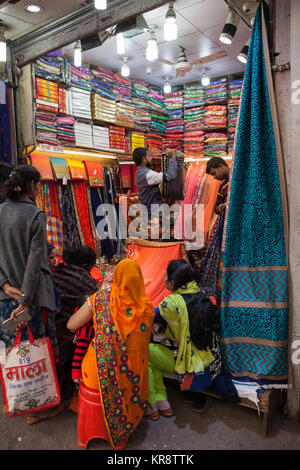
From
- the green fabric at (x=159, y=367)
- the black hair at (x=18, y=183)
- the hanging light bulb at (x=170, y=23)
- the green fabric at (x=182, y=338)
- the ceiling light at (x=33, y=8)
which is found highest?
the ceiling light at (x=33, y=8)

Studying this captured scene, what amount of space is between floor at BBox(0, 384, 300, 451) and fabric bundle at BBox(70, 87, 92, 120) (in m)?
3.75

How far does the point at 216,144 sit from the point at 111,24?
2.97 meters

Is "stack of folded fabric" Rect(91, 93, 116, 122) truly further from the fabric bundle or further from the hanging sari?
the hanging sari

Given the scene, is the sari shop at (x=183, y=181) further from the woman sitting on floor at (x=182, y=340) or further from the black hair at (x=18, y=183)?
the black hair at (x=18, y=183)

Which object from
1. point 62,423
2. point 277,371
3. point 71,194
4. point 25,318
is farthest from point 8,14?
point 277,371

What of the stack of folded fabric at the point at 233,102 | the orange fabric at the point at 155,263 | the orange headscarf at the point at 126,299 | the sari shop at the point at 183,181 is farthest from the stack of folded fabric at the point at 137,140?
the orange headscarf at the point at 126,299

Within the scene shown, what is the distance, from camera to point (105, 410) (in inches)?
69.4

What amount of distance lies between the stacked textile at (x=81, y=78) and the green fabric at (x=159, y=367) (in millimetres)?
3784

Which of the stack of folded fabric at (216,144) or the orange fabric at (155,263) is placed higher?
the stack of folded fabric at (216,144)

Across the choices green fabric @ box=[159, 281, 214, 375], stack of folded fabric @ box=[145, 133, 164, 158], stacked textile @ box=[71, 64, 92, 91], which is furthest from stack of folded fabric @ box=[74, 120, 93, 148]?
green fabric @ box=[159, 281, 214, 375]

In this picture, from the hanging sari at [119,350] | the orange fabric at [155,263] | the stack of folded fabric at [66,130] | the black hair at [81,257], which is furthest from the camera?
the stack of folded fabric at [66,130]

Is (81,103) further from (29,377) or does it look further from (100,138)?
(29,377)

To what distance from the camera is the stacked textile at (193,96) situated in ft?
19.0
